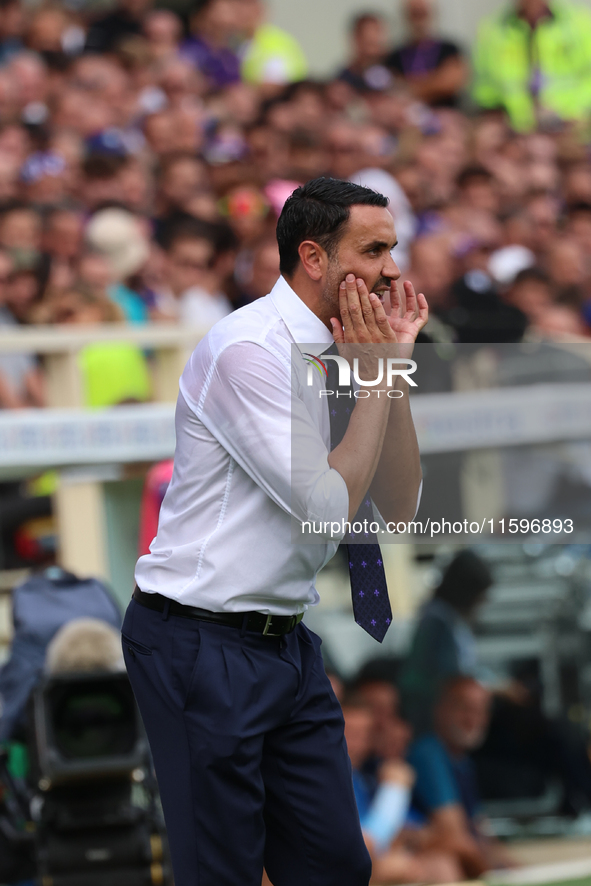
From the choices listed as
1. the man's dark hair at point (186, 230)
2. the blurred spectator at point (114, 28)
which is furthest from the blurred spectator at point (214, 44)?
the man's dark hair at point (186, 230)

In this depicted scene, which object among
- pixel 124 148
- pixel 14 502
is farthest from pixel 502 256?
pixel 14 502

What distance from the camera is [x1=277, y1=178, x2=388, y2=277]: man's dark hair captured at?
2.30 meters

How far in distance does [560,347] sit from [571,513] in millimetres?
700

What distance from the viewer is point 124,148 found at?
7113 millimetres

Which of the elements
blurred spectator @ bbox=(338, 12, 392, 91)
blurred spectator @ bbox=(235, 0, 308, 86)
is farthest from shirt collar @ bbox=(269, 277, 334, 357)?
blurred spectator @ bbox=(338, 12, 392, 91)

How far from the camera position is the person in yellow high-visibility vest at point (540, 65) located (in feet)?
33.2

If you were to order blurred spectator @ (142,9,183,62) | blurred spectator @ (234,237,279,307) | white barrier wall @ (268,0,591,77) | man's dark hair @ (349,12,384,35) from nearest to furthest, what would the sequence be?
blurred spectator @ (234,237,279,307), blurred spectator @ (142,9,183,62), man's dark hair @ (349,12,384,35), white barrier wall @ (268,0,591,77)

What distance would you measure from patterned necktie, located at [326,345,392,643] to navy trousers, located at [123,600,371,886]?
15 cm

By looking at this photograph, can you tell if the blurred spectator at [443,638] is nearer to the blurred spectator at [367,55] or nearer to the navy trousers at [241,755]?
the navy trousers at [241,755]

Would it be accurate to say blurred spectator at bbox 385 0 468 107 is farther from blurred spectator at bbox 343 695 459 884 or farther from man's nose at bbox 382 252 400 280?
man's nose at bbox 382 252 400 280

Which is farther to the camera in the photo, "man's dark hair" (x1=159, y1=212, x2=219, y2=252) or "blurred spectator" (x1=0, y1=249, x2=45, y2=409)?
"man's dark hair" (x1=159, y1=212, x2=219, y2=252)

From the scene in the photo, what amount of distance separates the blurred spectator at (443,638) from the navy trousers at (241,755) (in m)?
2.90

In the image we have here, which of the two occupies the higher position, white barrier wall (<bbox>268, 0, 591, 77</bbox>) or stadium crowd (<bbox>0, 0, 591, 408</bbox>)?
white barrier wall (<bbox>268, 0, 591, 77</bbox>)

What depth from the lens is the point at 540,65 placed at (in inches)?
402
